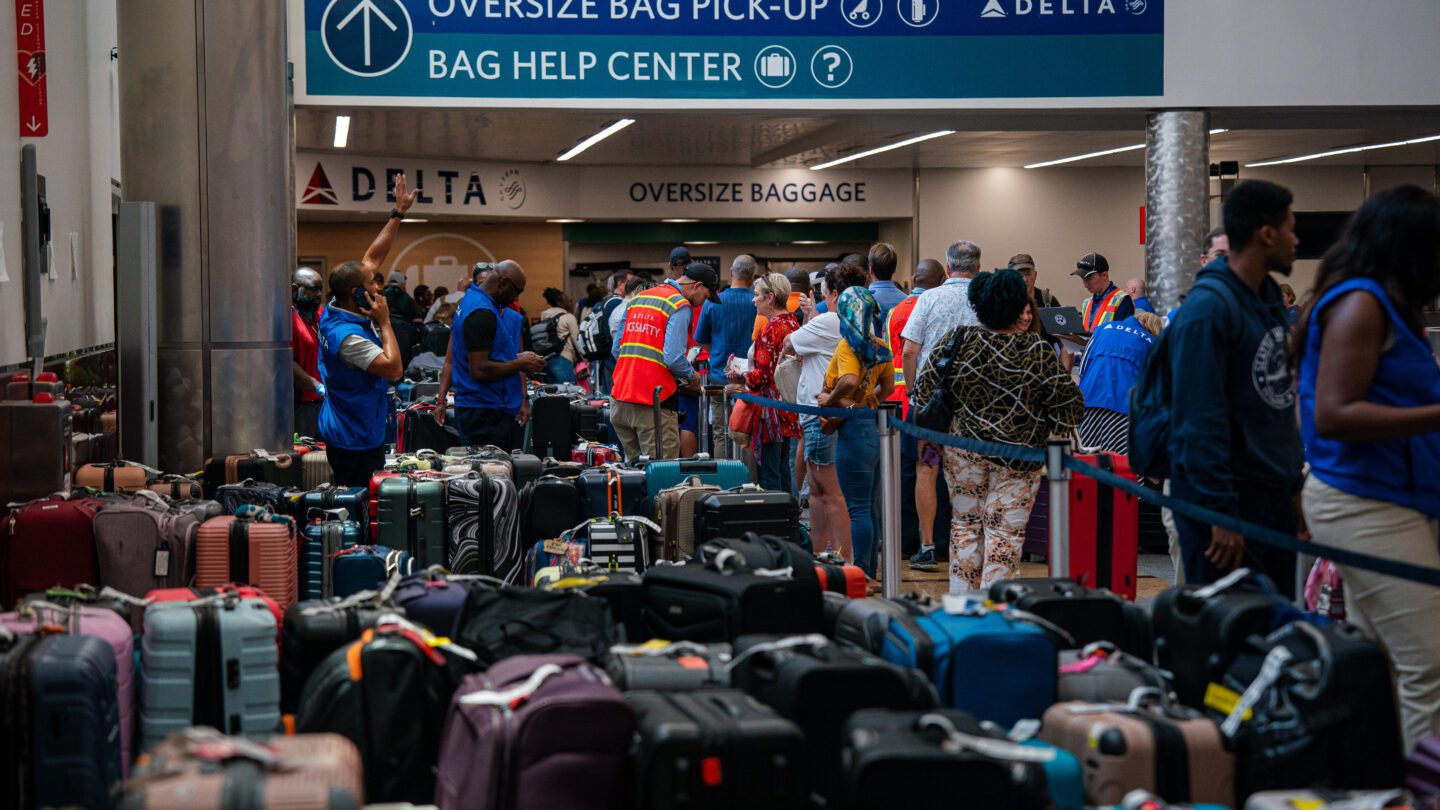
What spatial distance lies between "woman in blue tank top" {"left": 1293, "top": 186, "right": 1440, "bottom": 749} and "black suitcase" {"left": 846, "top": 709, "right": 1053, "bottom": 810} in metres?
1.16

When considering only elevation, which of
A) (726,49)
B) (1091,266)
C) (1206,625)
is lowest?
(1206,625)

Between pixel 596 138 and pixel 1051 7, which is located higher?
pixel 1051 7

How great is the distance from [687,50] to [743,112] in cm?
58

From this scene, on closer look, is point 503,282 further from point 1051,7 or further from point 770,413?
point 1051,7

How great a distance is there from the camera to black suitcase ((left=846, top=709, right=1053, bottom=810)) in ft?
9.16

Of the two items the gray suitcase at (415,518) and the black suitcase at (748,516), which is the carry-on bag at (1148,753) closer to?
the black suitcase at (748,516)

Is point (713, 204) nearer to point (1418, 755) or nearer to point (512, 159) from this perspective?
point (512, 159)

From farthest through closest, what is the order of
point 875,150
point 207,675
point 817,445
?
point 875,150 → point 817,445 → point 207,675

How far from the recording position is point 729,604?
157 inches

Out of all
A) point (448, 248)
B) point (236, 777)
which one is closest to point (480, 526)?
point (236, 777)

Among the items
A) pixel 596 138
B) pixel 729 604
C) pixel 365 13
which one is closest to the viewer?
pixel 729 604

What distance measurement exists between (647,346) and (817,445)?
2.47m

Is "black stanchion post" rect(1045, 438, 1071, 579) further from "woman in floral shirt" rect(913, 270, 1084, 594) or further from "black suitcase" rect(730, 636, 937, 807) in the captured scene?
"black suitcase" rect(730, 636, 937, 807)

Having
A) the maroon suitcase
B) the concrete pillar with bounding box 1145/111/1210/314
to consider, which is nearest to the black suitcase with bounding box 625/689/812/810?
the maroon suitcase
